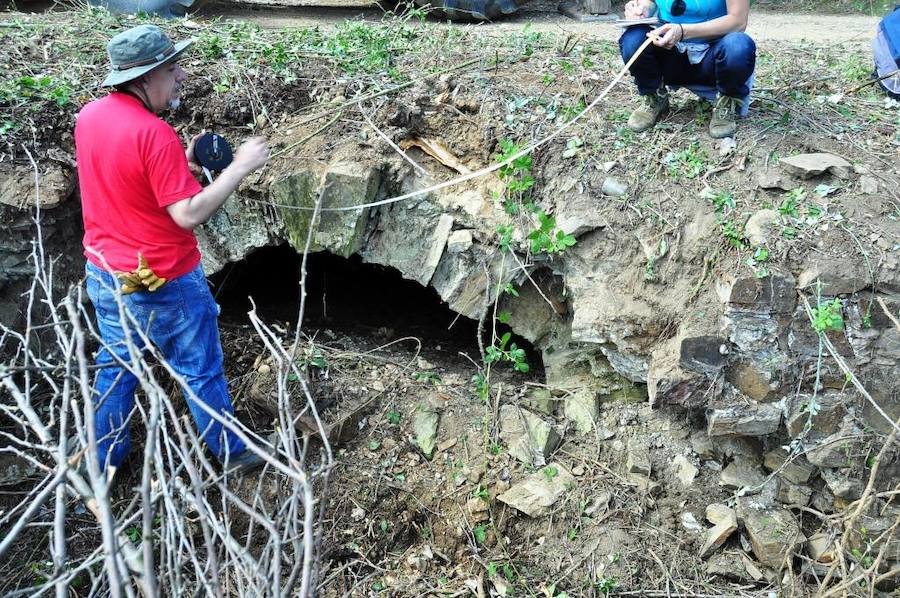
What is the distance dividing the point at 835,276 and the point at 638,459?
4.45ft

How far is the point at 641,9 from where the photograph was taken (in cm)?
401

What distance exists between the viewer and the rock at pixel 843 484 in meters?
3.77

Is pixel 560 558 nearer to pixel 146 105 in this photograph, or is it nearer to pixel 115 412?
pixel 115 412

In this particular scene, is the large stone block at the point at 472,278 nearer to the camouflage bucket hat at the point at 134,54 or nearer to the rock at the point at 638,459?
the rock at the point at 638,459

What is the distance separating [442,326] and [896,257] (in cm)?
277

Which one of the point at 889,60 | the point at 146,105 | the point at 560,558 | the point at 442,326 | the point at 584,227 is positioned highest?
the point at 146,105

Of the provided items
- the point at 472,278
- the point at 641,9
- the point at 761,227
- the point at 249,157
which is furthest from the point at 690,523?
the point at 249,157

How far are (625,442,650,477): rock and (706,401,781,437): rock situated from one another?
440 mm

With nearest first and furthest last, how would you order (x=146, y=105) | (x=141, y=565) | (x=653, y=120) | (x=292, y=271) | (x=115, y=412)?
1. (x=141, y=565)
2. (x=146, y=105)
3. (x=115, y=412)
4. (x=653, y=120)
5. (x=292, y=271)

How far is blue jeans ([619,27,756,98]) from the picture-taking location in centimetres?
382

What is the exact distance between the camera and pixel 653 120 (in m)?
4.34

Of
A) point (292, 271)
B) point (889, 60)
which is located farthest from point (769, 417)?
point (292, 271)

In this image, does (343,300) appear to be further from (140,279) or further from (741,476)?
(741,476)

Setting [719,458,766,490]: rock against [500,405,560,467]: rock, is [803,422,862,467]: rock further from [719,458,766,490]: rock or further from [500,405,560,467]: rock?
[500,405,560,467]: rock
